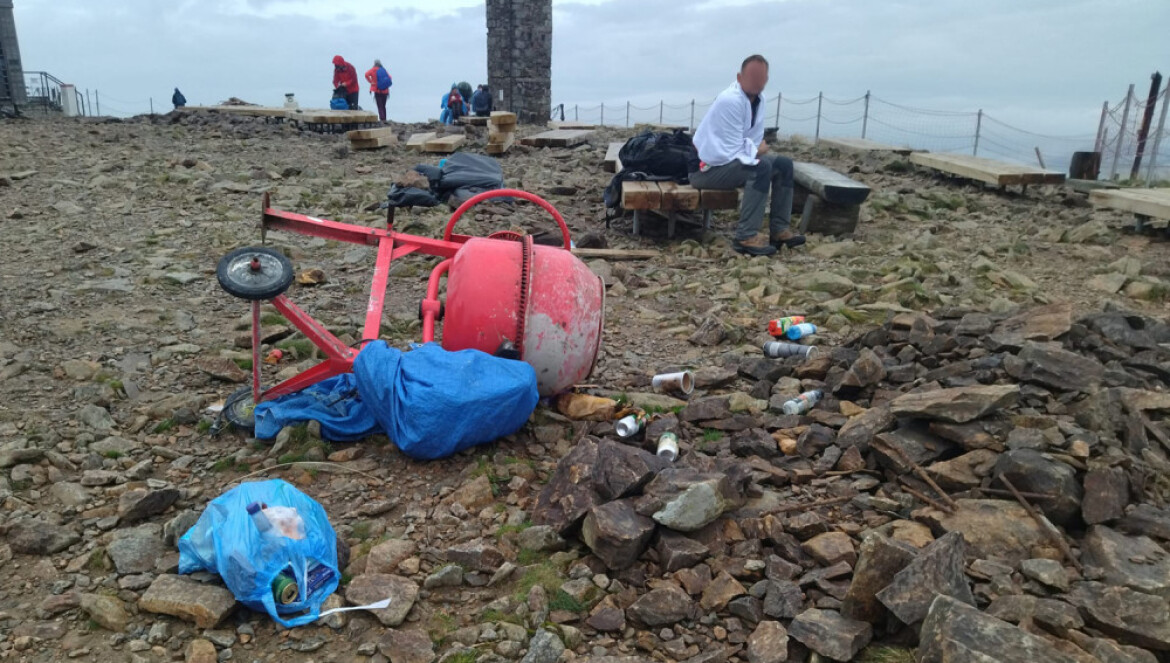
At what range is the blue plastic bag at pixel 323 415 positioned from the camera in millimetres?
3498

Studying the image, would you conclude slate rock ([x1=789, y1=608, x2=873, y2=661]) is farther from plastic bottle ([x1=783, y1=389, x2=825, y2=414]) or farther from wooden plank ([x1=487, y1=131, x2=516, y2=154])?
wooden plank ([x1=487, y1=131, x2=516, y2=154])

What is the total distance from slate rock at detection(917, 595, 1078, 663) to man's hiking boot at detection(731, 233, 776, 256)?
17.4 feet

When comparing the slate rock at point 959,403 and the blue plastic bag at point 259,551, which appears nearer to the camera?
the blue plastic bag at point 259,551

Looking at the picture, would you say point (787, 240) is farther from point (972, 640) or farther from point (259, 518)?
point (259, 518)

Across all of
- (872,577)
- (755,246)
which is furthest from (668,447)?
(755,246)

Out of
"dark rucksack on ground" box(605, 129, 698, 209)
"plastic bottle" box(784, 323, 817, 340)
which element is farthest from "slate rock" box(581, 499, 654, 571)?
"dark rucksack on ground" box(605, 129, 698, 209)

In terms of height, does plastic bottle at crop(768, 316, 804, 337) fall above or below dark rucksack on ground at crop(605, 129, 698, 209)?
below

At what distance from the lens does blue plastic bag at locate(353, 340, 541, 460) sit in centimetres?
314

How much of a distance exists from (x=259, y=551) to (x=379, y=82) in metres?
19.0

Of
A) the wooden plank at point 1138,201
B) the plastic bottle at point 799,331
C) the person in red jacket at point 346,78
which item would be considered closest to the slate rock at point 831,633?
the plastic bottle at point 799,331

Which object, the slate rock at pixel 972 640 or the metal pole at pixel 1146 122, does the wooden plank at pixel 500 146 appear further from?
the slate rock at pixel 972 640

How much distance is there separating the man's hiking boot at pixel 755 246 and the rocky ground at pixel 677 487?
3.62ft

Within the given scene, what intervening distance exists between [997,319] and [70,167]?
36.0 ft

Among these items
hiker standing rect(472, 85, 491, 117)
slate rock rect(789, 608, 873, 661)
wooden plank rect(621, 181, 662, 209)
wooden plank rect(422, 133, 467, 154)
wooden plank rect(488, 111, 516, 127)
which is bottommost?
slate rock rect(789, 608, 873, 661)
